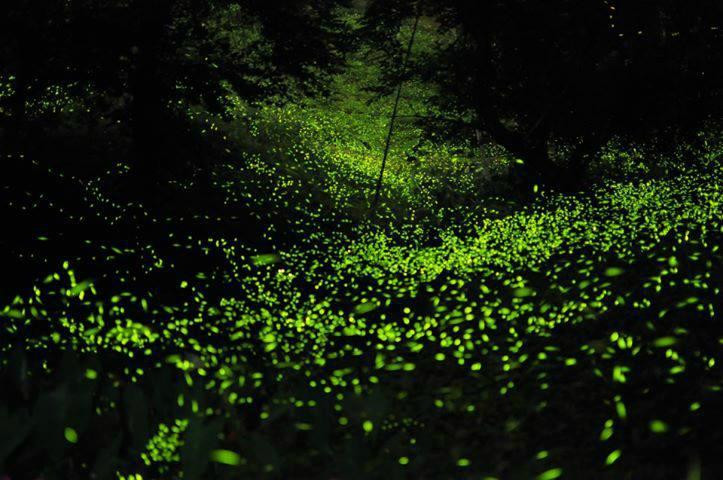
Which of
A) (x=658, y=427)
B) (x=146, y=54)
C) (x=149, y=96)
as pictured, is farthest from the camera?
(x=149, y=96)

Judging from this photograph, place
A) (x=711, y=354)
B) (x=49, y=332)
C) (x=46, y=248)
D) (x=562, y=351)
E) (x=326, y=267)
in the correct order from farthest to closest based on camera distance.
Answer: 1. (x=326, y=267)
2. (x=46, y=248)
3. (x=49, y=332)
4. (x=562, y=351)
5. (x=711, y=354)

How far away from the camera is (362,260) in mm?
7867

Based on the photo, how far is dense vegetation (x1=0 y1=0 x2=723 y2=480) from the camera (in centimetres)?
363

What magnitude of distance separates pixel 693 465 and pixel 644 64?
6209 millimetres

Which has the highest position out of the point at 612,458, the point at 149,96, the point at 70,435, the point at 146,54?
the point at 146,54

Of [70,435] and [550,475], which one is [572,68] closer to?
[550,475]

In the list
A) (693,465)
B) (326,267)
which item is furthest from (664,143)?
(693,465)

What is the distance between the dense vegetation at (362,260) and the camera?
363 centimetres

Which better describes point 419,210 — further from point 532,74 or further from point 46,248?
point 46,248

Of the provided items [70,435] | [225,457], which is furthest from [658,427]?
[70,435]

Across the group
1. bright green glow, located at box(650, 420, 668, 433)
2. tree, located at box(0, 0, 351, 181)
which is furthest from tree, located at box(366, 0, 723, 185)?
bright green glow, located at box(650, 420, 668, 433)

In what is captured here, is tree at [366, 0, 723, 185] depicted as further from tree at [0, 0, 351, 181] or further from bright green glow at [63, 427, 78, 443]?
bright green glow at [63, 427, 78, 443]

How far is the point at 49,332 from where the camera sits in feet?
18.7

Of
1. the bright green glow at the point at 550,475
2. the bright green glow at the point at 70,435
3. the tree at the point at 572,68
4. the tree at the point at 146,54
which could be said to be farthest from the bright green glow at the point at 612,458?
the tree at the point at 572,68
